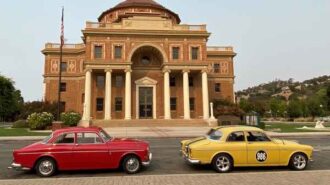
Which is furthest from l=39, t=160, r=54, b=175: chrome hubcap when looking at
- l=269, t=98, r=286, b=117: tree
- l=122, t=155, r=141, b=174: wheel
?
l=269, t=98, r=286, b=117: tree

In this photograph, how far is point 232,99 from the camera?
2019 inches

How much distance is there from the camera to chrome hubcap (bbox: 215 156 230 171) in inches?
373

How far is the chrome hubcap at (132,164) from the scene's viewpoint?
9484 mm

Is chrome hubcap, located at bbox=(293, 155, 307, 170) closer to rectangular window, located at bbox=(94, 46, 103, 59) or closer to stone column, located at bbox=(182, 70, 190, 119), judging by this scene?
stone column, located at bbox=(182, 70, 190, 119)

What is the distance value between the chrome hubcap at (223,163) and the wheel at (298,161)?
7.16 feet

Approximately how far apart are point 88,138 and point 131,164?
163 centimetres

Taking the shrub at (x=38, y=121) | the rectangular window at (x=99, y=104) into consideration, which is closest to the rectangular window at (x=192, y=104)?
the rectangular window at (x=99, y=104)

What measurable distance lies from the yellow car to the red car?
1.87 m

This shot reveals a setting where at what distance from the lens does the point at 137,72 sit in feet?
148

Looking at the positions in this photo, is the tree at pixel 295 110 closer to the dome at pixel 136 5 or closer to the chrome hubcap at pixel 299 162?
the dome at pixel 136 5

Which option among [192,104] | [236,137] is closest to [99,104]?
[192,104]

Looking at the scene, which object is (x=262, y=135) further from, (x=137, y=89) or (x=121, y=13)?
(x=121, y=13)

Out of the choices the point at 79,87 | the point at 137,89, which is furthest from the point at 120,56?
the point at 79,87

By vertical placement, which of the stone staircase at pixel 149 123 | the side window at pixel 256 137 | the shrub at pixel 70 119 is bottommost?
the side window at pixel 256 137
